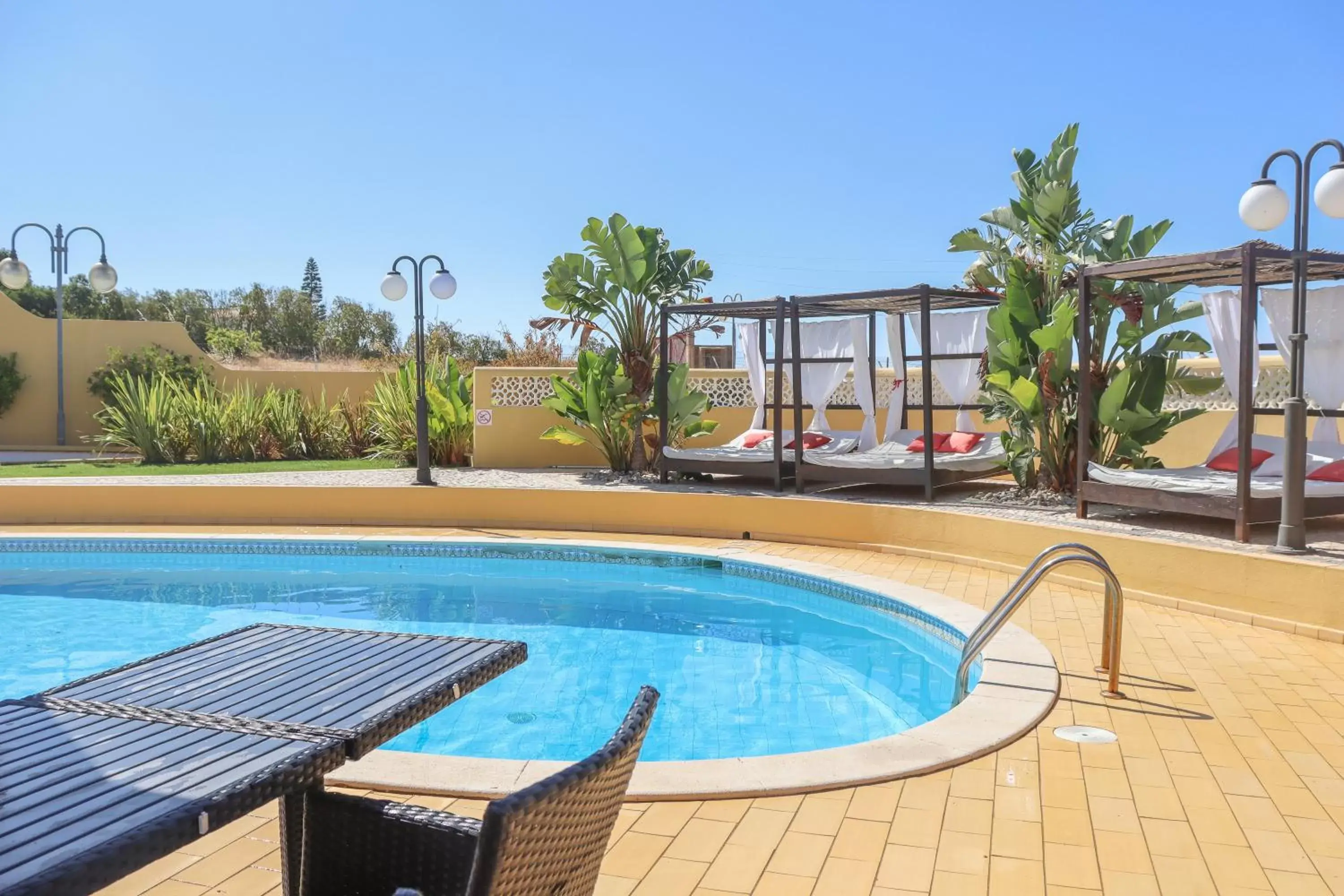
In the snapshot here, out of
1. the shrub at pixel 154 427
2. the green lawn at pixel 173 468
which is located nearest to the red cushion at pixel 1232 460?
the green lawn at pixel 173 468

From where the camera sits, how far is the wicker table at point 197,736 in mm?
1588

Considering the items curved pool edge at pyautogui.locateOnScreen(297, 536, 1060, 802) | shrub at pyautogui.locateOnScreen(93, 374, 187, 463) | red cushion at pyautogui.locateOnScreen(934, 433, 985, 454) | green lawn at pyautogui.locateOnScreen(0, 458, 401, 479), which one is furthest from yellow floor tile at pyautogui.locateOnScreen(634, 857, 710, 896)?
shrub at pyautogui.locateOnScreen(93, 374, 187, 463)

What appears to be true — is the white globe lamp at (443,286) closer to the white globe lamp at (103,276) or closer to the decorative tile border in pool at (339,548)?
the decorative tile border in pool at (339,548)

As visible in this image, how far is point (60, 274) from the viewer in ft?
65.5

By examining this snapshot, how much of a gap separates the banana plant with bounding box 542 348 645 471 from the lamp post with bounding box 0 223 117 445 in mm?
7790

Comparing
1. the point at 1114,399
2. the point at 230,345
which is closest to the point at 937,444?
the point at 1114,399

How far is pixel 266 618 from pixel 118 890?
5.28 meters

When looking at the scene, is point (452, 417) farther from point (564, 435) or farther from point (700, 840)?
point (700, 840)

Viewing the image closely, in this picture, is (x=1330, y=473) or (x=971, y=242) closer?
(x=1330, y=473)

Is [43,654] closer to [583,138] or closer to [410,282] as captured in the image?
[410,282]

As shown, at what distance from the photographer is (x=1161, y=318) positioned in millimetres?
9766

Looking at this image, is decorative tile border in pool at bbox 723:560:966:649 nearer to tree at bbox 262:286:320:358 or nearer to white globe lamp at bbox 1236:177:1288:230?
white globe lamp at bbox 1236:177:1288:230

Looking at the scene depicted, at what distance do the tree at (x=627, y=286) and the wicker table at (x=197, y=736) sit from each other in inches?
388

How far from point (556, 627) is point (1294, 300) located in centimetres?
576
